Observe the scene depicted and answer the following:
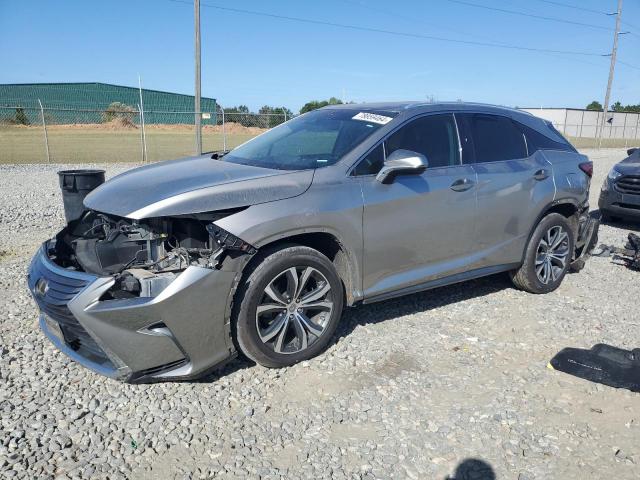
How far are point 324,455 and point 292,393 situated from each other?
0.66 m

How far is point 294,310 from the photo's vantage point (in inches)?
148

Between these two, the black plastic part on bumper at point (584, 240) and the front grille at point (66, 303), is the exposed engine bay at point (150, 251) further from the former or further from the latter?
the black plastic part on bumper at point (584, 240)

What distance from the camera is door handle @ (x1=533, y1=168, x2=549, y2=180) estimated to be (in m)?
5.15

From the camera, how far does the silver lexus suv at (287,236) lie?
10.7ft

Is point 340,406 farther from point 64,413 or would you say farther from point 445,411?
point 64,413

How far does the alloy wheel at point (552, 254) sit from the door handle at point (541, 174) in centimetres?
55

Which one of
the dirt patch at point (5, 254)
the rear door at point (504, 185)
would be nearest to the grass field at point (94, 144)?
the dirt patch at point (5, 254)

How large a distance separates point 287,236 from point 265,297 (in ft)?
1.43

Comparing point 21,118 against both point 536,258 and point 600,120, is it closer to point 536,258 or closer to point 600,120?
point 536,258

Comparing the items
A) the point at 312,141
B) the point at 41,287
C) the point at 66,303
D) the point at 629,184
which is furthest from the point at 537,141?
the point at 41,287

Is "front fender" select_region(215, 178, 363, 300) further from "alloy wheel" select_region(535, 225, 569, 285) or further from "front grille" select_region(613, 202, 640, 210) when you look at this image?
"front grille" select_region(613, 202, 640, 210)

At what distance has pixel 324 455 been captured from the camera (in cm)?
291

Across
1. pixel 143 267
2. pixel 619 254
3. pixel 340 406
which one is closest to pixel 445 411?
pixel 340 406

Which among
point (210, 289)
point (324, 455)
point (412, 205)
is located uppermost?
point (412, 205)
